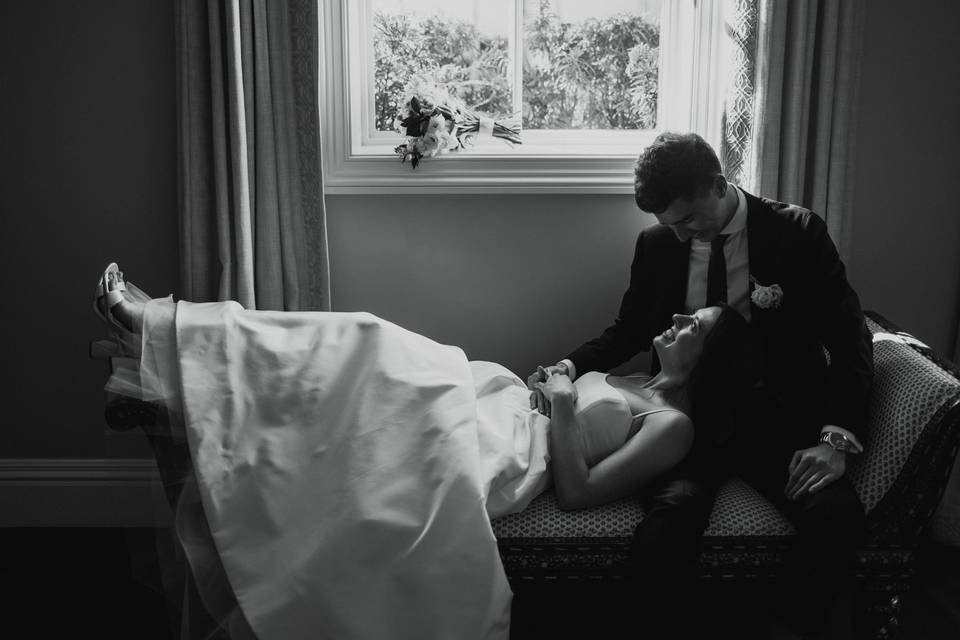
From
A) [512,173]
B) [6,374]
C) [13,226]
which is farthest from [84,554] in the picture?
[512,173]

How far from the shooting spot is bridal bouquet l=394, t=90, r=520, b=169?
8.72 ft

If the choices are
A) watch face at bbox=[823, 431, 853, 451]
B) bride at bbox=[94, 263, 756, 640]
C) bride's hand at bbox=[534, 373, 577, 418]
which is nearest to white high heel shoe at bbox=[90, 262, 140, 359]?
bride at bbox=[94, 263, 756, 640]

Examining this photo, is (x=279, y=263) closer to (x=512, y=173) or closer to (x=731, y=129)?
(x=512, y=173)

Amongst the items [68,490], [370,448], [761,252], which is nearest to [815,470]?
[761,252]

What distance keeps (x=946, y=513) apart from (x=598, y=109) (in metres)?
1.91

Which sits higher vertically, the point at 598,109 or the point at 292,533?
the point at 598,109

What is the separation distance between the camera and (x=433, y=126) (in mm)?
2658

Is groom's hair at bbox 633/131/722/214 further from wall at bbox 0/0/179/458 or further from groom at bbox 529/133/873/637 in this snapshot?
wall at bbox 0/0/179/458

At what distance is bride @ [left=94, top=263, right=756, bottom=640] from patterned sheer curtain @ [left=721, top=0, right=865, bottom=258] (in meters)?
0.70

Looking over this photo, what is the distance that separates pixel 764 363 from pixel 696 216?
0.45 metres

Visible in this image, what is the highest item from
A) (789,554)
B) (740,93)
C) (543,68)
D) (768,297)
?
(543,68)

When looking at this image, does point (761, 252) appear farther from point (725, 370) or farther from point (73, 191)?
point (73, 191)

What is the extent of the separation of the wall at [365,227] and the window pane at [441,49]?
1.60 feet

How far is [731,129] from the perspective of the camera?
251 centimetres
